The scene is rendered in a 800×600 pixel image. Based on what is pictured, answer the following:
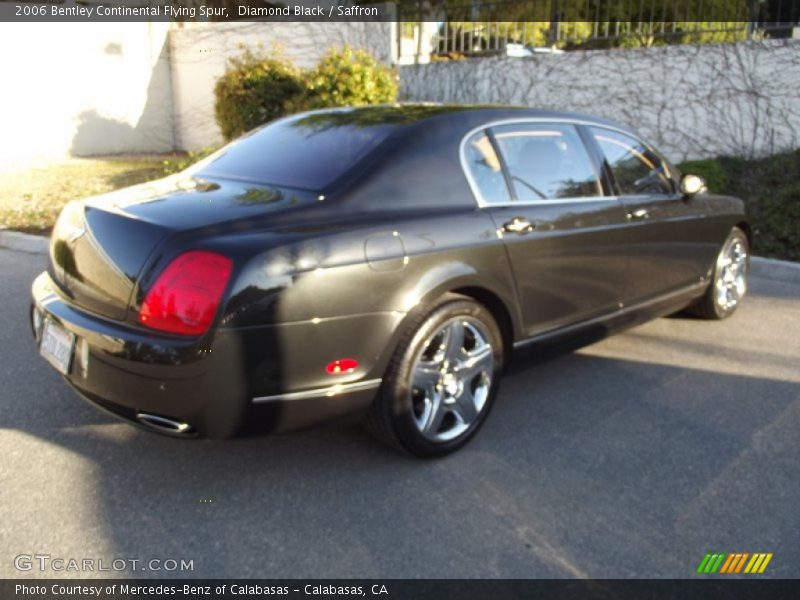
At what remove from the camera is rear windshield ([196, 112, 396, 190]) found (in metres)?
3.62

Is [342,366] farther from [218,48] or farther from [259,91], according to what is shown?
[218,48]

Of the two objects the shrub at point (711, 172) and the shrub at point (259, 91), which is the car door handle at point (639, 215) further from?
the shrub at point (259, 91)

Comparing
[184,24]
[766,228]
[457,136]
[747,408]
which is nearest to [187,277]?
[457,136]

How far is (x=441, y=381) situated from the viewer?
3551mm

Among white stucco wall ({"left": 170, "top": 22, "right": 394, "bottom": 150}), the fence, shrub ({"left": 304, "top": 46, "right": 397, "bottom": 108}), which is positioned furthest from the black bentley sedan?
white stucco wall ({"left": 170, "top": 22, "right": 394, "bottom": 150})

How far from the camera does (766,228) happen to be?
789 cm

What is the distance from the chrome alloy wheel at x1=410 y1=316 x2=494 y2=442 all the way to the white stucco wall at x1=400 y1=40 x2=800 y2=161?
723 cm

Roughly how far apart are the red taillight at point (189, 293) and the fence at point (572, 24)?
8.82m

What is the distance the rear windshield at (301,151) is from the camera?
3.62 m

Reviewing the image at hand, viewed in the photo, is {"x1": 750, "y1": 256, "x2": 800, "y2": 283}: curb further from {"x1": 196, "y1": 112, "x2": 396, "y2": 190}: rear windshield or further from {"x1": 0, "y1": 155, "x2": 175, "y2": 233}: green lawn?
{"x1": 0, "y1": 155, "x2": 175, "y2": 233}: green lawn

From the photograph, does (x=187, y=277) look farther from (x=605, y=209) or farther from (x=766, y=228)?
(x=766, y=228)

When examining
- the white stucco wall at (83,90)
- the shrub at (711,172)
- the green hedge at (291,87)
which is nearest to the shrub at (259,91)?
the green hedge at (291,87)

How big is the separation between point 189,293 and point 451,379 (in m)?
1.28

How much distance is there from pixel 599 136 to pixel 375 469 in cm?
245
